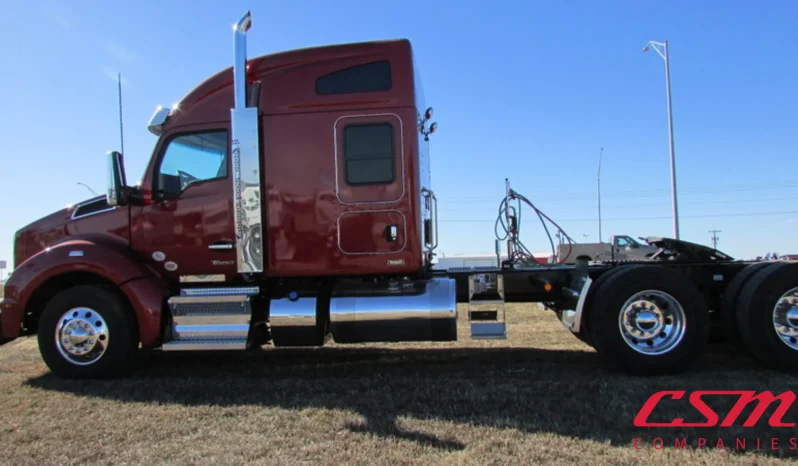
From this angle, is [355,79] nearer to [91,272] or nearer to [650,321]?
[91,272]

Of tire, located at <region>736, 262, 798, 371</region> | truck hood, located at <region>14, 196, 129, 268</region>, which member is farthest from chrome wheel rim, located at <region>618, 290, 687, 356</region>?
truck hood, located at <region>14, 196, 129, 268</region>

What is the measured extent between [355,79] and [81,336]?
380 cm

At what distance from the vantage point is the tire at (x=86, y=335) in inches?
223

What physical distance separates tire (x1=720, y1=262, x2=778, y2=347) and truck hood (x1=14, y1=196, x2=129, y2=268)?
6.38m

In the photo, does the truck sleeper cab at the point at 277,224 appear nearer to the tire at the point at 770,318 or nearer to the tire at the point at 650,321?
the tire at the point at 650,321

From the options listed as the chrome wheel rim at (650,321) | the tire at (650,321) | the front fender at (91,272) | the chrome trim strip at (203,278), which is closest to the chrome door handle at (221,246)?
the chrome trim strip at (203,278)

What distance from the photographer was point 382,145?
18.7ft

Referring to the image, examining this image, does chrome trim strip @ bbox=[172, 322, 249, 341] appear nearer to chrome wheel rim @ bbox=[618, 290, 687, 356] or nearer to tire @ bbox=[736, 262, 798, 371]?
chrome wheel rim @ bbox=[618, 290, 687, 356]

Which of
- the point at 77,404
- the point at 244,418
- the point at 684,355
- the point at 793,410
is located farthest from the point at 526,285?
the point at 77,404

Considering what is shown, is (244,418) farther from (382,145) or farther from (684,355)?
(684,355)

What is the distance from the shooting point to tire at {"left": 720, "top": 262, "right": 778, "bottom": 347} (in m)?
5.74

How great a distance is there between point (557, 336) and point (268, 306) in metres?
A: 4.12

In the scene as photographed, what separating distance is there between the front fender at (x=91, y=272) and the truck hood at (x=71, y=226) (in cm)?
25

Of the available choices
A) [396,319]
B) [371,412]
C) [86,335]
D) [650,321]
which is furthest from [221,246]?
[650,321]
